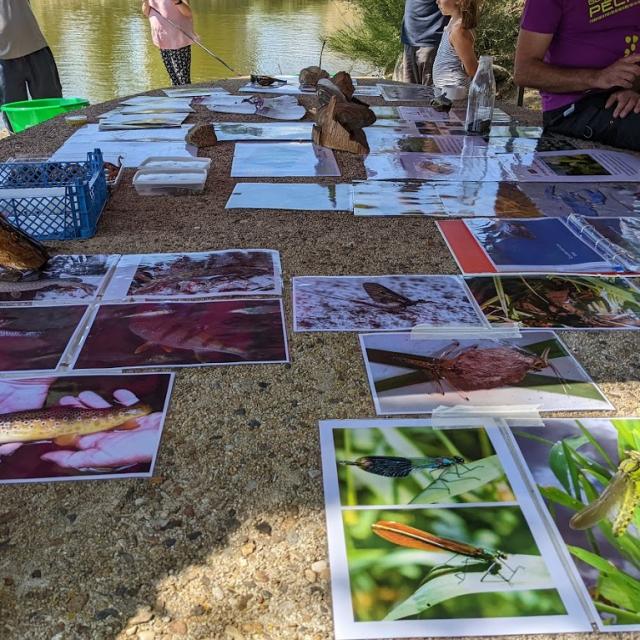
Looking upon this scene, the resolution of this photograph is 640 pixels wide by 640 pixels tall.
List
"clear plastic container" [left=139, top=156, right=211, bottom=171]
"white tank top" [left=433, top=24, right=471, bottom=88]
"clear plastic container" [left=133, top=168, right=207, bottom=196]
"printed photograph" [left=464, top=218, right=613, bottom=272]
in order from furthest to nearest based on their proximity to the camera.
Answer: "white tank top" [left=433, top=24, right=471, bottom=88], "clear plastic container" [left=139, top=156, right=211, bottom=171], "clear plastic container" [left=133, top=168, right=207, bottom=196], "printed photograph" [left=464, top=218, right=613, bottom=272]

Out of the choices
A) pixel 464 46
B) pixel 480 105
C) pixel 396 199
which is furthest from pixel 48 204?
pixel 464 46

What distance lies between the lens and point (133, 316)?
4.51ft

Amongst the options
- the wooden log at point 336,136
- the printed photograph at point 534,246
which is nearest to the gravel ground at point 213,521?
the printed photograph at point 534,246

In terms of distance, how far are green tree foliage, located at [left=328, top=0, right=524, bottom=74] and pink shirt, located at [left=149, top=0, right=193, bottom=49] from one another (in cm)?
435

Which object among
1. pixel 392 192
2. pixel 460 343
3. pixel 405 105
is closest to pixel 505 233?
pixel 392 192

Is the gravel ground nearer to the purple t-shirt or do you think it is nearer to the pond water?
the purple t-shirt

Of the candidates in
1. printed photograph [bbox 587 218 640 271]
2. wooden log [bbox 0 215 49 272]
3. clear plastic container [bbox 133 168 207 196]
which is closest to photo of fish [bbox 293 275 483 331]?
printed photograph [bbox 587 218 640 271]

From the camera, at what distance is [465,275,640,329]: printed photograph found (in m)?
1.38

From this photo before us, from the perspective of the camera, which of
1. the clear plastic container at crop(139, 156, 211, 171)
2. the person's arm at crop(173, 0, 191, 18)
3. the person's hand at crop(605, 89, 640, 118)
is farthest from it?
the person's arm at crop(173, 0, 191, 18)

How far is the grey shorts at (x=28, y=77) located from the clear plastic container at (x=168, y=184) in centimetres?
205

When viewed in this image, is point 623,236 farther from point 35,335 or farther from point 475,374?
Answer: point 35,335

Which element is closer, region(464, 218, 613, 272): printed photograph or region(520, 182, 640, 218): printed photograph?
region(464, 218, 613, 272): printed photograph

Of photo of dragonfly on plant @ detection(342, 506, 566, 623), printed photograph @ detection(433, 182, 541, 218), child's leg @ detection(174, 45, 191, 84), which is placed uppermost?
photo of dragonfly on plant @ detection(342, 506, 566, 623)

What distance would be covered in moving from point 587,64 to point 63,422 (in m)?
2.41
